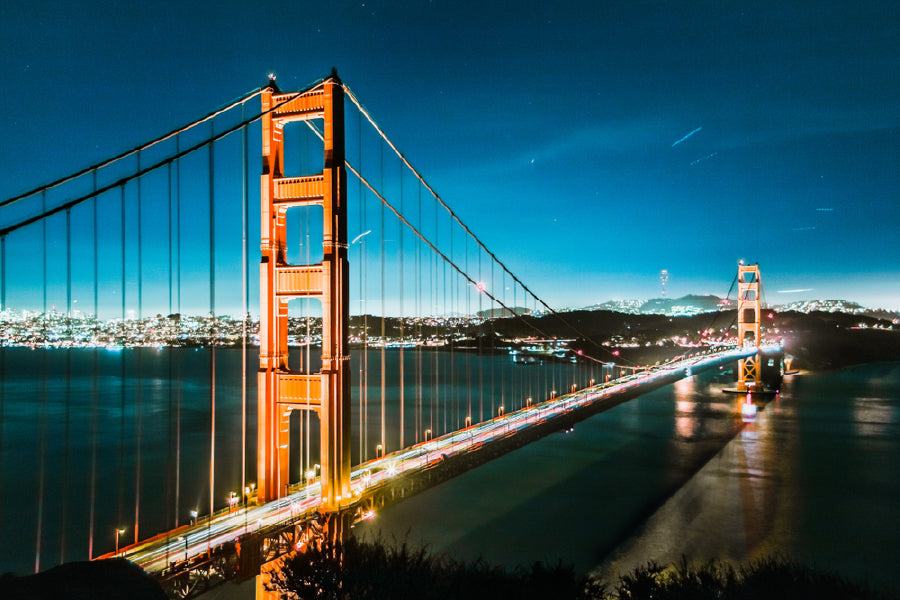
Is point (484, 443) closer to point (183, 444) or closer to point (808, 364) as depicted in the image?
point (183, 444)

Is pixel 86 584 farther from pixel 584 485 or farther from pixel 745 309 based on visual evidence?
pixel 745 309

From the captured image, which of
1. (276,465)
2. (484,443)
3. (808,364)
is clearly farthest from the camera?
(808,364)

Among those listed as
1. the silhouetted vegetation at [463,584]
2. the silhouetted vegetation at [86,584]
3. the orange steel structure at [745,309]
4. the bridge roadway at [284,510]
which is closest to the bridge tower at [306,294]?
the bridge roadway at [284,510]

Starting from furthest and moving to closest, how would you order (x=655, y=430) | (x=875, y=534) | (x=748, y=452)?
(x=655, y=430)
(x=748, y=452)
(x=875, y=534)

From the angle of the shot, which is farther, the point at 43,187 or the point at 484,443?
the point at 484,443

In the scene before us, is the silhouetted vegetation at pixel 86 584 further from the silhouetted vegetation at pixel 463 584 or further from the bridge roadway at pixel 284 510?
the silhouetted vegetation at pixel 463 584

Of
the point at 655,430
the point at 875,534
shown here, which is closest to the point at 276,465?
the point at 875,534
